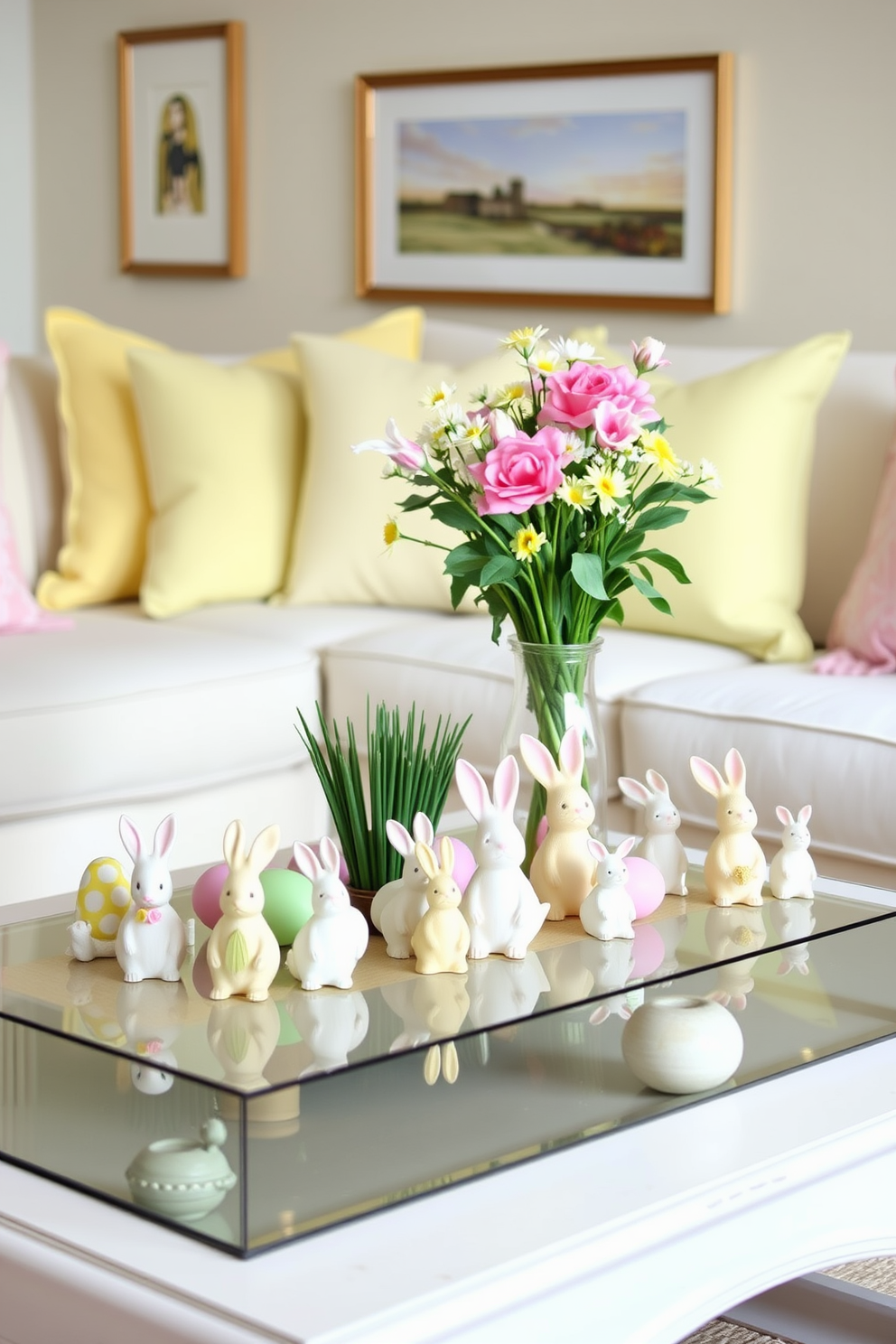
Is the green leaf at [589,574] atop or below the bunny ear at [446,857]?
atop

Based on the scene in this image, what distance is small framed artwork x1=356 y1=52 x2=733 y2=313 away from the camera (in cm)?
390

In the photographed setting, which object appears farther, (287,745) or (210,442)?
(210,442)

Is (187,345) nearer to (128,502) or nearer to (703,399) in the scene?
(128,502)

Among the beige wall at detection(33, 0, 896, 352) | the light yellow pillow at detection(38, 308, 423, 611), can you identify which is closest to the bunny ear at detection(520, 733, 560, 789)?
the light yellow pillow at detection(38, 308, 423, 611)

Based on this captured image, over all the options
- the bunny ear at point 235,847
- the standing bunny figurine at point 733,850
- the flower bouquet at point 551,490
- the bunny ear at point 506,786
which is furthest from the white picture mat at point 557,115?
the bunny ear at point 235,847

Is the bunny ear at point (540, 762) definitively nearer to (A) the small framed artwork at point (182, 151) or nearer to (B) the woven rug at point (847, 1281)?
(B) the woven rug at point (847, 1281)

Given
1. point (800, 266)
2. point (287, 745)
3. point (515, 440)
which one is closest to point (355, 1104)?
point (515, 440)

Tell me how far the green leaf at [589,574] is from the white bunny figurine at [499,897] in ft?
0.76

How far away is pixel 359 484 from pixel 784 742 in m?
1.08

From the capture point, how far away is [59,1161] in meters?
1.14

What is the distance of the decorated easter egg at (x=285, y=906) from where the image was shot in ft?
4.75

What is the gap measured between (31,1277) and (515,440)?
0.84m

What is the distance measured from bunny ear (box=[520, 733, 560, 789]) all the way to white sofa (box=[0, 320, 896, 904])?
83 centimetres

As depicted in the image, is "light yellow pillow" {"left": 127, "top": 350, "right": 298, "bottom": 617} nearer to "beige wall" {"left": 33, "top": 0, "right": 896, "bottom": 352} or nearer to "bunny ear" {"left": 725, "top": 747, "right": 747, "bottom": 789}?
"beige wall" {"left": 33, "top": 0, "right": 896, "bottom": 352}
